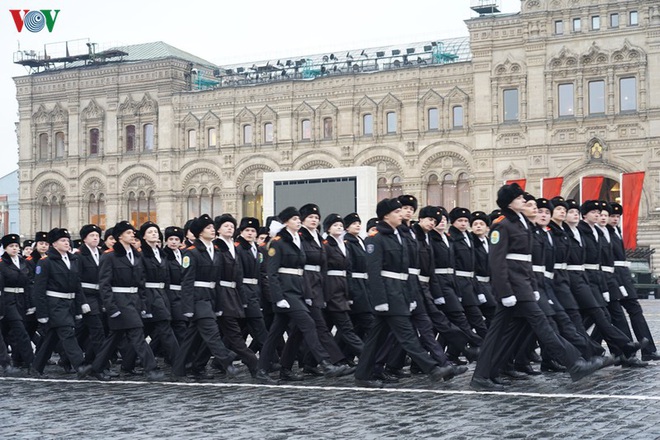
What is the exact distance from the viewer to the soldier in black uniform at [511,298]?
10.6m

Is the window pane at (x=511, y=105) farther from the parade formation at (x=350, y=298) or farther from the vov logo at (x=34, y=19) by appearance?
the parade formation at (x=350, y=298)

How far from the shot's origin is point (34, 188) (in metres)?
58.3

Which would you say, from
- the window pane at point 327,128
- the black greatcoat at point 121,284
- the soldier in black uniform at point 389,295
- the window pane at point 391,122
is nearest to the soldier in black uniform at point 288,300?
the soldier in black uniform at point 389,295

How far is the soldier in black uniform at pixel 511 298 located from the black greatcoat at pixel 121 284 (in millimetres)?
4279

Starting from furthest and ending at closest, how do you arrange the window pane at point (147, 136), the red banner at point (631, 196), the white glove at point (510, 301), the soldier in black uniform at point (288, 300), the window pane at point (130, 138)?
the window pane at point (130, 138)
the window pane at point (147, 136)
the red banner at point (631, 196)
the soldier in black uniform at point (288, 300)
the white glove at point (510, 301)

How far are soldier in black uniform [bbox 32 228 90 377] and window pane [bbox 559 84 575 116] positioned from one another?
34990 millimetres

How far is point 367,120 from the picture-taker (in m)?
50.1

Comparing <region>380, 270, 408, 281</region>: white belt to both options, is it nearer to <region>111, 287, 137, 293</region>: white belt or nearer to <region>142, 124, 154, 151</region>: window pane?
<region>111, 287, 137, 293</region>: white belt

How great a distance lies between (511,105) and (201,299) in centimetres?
3578

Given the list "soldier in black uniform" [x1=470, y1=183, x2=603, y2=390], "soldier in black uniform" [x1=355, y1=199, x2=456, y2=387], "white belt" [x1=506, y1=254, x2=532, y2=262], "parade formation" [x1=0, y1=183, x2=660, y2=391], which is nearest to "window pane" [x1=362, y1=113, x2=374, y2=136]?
"parade formation" [x1=0, y1=183, x2=660, y2=391]

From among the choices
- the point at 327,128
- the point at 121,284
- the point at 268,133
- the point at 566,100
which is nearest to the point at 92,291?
the point at 121,284

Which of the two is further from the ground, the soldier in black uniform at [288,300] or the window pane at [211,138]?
A: the window pane at [211,138]

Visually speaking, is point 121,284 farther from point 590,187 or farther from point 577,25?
point 577,25

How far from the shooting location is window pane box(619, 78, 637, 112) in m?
44.2
